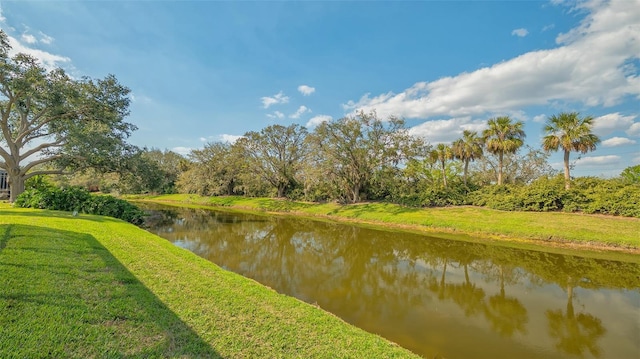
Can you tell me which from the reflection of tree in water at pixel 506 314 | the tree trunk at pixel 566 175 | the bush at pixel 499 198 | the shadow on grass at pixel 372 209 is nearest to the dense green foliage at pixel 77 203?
the shadow on grass at pixel 372 209

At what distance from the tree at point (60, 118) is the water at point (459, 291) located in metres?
7.88

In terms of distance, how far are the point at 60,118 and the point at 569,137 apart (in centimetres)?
3426

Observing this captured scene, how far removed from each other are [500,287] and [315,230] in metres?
12.0

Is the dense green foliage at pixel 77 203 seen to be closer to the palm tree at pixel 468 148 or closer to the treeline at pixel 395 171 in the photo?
the treeline at pixel 395 171

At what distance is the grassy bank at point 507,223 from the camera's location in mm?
13305

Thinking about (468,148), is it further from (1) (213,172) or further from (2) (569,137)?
(1) (213,172)

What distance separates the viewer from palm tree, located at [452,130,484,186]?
25500 mm

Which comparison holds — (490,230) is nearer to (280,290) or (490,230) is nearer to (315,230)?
(315,230)

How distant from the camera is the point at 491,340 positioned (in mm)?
5555

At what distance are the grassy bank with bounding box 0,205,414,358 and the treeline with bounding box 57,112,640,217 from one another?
47.5ft

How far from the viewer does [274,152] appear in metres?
34.4

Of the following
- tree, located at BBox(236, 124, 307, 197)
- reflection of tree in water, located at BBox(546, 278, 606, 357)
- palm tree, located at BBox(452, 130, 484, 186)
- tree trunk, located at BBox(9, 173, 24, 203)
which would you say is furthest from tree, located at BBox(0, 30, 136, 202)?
palm tree, located at BBox(452, 130, 484, 186)

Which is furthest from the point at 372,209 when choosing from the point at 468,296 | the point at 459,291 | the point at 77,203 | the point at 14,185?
the point at 14,185

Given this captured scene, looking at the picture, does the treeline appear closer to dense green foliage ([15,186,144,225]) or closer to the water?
dense green foliage ([15,186,144,225])
